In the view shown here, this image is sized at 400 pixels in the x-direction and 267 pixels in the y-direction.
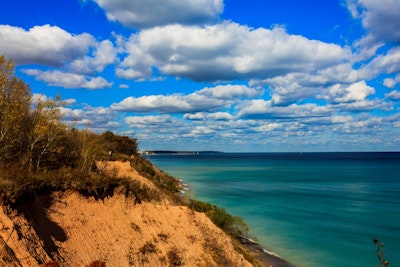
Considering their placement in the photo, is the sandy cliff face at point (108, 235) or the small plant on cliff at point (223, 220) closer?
the sandy cliff face at point (108, 235)

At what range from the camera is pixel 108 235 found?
18734mm

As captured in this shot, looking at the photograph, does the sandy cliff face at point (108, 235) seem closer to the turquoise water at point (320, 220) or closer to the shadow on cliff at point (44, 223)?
the shadow on cliff at point (44, 223)

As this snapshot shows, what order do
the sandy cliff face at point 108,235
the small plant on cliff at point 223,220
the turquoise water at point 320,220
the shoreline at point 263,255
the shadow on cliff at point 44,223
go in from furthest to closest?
1. the small plant on cliff at point 223,220
2. the turquoise water at point 320,220
3. the shoreline at point 263,255
4. the shadow on cliff at point 44,223
5. the sandy cliff face at point 108,235

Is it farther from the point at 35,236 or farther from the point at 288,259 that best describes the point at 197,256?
the point at 288,259

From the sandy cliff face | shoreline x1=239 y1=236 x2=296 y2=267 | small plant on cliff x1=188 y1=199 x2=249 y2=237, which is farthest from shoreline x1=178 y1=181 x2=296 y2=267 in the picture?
the sandy cliff face

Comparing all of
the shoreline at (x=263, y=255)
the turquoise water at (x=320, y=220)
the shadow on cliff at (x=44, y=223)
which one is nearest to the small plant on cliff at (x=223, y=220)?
the shoreline at (x=263, y=255)

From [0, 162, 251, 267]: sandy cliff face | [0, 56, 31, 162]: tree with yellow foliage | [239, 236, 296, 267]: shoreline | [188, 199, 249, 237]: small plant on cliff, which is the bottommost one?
[239, 236, 296, 267]: shoreline

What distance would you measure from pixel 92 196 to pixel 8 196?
507 centimetres

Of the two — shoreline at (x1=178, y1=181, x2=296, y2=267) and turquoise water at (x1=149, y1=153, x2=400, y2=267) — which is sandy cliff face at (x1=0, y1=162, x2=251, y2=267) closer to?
shoreline at (x1=178, y1=181, x2=296, y2=267)

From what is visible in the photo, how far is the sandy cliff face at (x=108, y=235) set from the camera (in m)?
14.7

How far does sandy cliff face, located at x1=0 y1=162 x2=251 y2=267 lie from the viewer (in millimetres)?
14709

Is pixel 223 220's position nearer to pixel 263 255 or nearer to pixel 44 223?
pixel 263 255

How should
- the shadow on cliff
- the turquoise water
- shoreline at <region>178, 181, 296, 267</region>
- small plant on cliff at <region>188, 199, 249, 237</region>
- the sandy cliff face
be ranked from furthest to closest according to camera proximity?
small plant on cliff at <region>188, 199, 249, 237</region>, the turquoise water, shoreline at <region>178, 181, 296, 267</region>, the shadow on cliff, the sandy cliff face

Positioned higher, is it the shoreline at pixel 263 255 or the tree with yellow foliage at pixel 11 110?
the tree with yellow foliage at pixel 11 110
